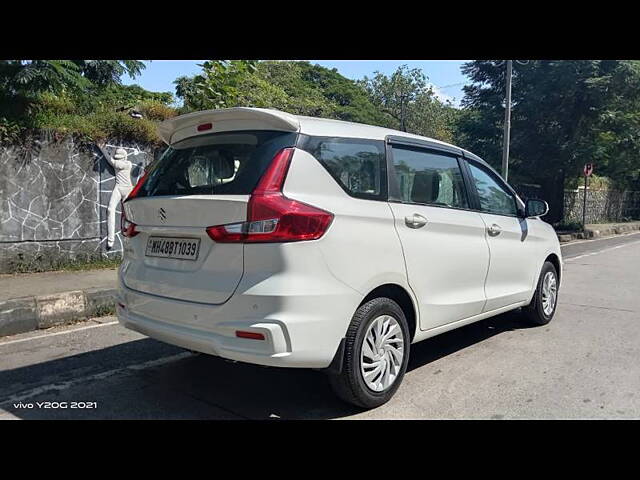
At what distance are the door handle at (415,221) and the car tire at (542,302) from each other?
241 cm

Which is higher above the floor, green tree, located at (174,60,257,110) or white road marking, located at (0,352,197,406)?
green tree, located at (174,60,257,110)

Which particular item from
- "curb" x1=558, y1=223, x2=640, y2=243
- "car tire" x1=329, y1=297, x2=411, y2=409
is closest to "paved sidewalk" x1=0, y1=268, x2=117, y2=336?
"car tire" x1=329, y1=297, x2=411, y2=409

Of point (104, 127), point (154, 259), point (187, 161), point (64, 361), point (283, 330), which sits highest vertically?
point (104, 127)

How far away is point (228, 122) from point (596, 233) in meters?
18.6

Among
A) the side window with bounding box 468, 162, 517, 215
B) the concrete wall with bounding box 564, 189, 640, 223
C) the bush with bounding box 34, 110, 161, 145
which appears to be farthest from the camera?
the concrete wall with bounding box 564, 189, 640, 223

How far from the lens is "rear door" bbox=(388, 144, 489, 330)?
3.69m

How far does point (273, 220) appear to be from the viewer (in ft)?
9.59

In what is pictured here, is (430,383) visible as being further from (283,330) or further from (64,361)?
(64,361)

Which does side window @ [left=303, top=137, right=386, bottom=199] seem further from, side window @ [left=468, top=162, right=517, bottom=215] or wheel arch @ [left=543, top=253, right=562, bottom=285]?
wheel arch @ [left=543, top=253, right=562, bottom=285]

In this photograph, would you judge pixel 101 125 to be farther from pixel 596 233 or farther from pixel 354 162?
pixel 596 233

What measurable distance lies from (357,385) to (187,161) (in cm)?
190

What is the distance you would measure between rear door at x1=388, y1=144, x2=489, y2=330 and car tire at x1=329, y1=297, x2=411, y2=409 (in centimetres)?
32

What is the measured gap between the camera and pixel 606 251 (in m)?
13.9
